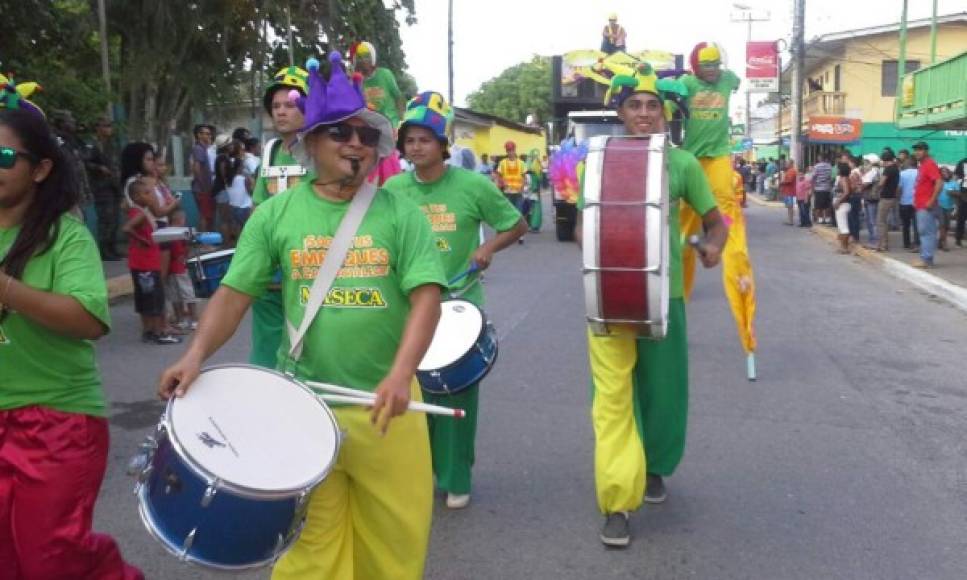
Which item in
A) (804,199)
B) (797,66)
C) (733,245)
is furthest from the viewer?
(797,66)

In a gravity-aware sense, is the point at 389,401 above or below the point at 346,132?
below

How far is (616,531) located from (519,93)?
93106mm

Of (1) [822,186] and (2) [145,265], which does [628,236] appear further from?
(1) [822,186]

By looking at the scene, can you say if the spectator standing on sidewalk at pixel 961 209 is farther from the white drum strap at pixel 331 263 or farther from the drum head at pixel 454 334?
the white drum strap at pixel 331 263

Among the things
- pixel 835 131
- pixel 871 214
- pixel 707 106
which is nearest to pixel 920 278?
pixel 871 214

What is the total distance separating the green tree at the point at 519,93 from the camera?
91312 millimetres

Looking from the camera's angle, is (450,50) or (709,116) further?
(450,50)

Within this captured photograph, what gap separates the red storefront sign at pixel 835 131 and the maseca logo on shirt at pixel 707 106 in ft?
104

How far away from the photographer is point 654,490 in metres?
4.91

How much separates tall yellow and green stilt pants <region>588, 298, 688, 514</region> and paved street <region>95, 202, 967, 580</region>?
12.3 inches

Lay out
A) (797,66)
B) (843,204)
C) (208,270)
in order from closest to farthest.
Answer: (208,270), (843,204), (797,66)

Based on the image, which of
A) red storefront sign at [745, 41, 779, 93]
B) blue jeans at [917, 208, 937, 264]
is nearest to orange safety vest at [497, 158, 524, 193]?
blue jeans at [917, 208, 937, 264]

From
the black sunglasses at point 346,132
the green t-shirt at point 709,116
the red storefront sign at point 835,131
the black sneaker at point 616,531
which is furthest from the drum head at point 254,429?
the red storefront sign at point 835,131

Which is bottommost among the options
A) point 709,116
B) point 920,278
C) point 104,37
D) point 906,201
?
point 920,278
